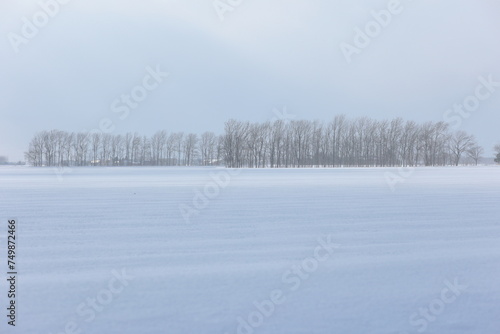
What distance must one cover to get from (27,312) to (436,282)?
453cm

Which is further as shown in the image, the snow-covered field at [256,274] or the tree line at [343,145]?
the tree line at [343,145]

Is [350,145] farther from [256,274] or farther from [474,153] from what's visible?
[256,274]

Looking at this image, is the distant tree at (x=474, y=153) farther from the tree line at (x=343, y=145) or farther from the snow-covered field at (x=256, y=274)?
the snow-covered field at (x=256, y=274)

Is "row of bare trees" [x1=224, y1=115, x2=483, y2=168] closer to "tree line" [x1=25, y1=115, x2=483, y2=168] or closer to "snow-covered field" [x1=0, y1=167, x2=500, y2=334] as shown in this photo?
"tree line" [x1=25, y1=115, x2=483, y2=168]

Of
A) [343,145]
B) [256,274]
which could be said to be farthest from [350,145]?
[256,274]

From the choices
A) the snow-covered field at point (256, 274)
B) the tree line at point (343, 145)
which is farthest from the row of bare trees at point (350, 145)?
the snow-covered field at point (256, 274)

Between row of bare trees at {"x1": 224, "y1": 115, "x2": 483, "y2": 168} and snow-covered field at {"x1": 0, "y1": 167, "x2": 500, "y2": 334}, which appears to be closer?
snow-covered field at {"x1": 0, "y1": 167, "x2": 500, "y2": 334}

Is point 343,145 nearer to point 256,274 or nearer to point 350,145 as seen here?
point 350,145

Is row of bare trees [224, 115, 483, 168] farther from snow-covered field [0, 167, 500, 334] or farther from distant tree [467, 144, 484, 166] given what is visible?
snow-covered field [0, 167, 500, 334]

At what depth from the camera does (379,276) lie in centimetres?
491

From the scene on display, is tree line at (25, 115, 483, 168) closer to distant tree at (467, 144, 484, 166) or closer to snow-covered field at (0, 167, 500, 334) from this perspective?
distant tree at (467, 144, 484, 166)

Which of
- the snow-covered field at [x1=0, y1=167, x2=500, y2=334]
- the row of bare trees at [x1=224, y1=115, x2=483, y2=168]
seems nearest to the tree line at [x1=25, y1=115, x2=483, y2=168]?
the row of bare trees at [x1=224, y1=115, x2=483, y2=168]

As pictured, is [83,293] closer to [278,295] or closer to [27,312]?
[27,312]

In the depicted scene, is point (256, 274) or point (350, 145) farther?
point (350, 145)
